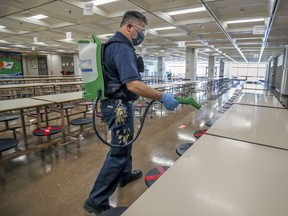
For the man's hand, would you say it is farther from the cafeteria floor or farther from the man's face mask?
the cafeteria floor

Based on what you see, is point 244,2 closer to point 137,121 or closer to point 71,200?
point 137,121

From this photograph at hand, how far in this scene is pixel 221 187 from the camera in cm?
69

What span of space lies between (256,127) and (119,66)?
1200 mm

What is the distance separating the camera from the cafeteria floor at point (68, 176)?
1708 millimetres

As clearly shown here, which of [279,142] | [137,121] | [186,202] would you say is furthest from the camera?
[137,121]

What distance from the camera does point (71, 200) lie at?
1776mm

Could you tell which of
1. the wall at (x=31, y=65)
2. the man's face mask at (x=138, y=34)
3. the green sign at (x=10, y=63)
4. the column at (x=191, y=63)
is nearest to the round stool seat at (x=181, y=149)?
the man's face mask at (x=138, y=34)

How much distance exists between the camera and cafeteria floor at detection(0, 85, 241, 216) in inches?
67.2

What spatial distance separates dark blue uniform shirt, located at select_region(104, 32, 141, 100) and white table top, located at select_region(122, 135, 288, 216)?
2.11 feet

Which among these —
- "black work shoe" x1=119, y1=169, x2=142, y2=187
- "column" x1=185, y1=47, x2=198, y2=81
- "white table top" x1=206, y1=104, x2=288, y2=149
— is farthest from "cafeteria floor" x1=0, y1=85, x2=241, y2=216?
"column" x1=185, y1=47, x2=198, y2=81

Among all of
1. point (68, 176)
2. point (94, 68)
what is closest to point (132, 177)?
point (68, 176)

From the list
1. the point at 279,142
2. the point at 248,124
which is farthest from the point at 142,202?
the point at 248,124

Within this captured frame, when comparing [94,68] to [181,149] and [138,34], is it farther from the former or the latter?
[181,149]

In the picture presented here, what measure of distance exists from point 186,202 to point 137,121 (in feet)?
13.6
